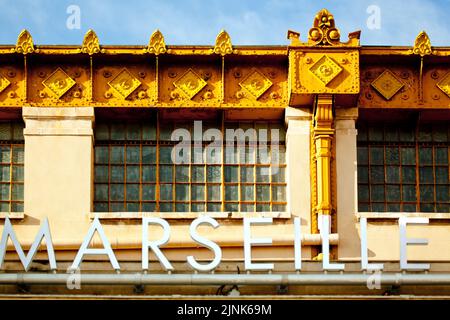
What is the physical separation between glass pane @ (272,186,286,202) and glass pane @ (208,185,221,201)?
1.67 meters

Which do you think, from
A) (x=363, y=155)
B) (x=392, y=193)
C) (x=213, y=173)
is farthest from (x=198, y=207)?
(x=392, y=193)

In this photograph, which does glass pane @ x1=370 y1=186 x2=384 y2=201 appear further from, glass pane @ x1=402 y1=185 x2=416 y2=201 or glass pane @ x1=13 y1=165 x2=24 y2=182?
glass pane @ x1=13 y1=165 x2=24 y2=182

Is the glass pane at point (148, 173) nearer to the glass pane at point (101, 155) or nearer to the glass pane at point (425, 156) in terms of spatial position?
the glass pane at point (101, 155)

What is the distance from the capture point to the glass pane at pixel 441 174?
40.6 metres

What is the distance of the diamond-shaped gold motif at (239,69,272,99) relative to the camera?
40.1 m

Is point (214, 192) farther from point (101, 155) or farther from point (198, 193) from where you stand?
point (101, 155)

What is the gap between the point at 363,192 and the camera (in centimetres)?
4041

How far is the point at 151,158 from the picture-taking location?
40.5 meters

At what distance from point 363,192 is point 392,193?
885 millimetres

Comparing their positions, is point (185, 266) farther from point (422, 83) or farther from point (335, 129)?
point (422, 83)

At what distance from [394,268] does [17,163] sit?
12.2m

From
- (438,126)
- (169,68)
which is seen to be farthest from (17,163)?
(438,126)

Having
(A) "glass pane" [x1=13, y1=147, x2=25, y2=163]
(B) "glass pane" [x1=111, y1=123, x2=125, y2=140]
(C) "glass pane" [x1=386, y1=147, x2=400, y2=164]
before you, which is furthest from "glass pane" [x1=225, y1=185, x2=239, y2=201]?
(A) "glass pane" [x1=13, y1=147, x2=25, y2=163]

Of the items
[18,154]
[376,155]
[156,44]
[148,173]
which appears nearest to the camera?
[156,44]
